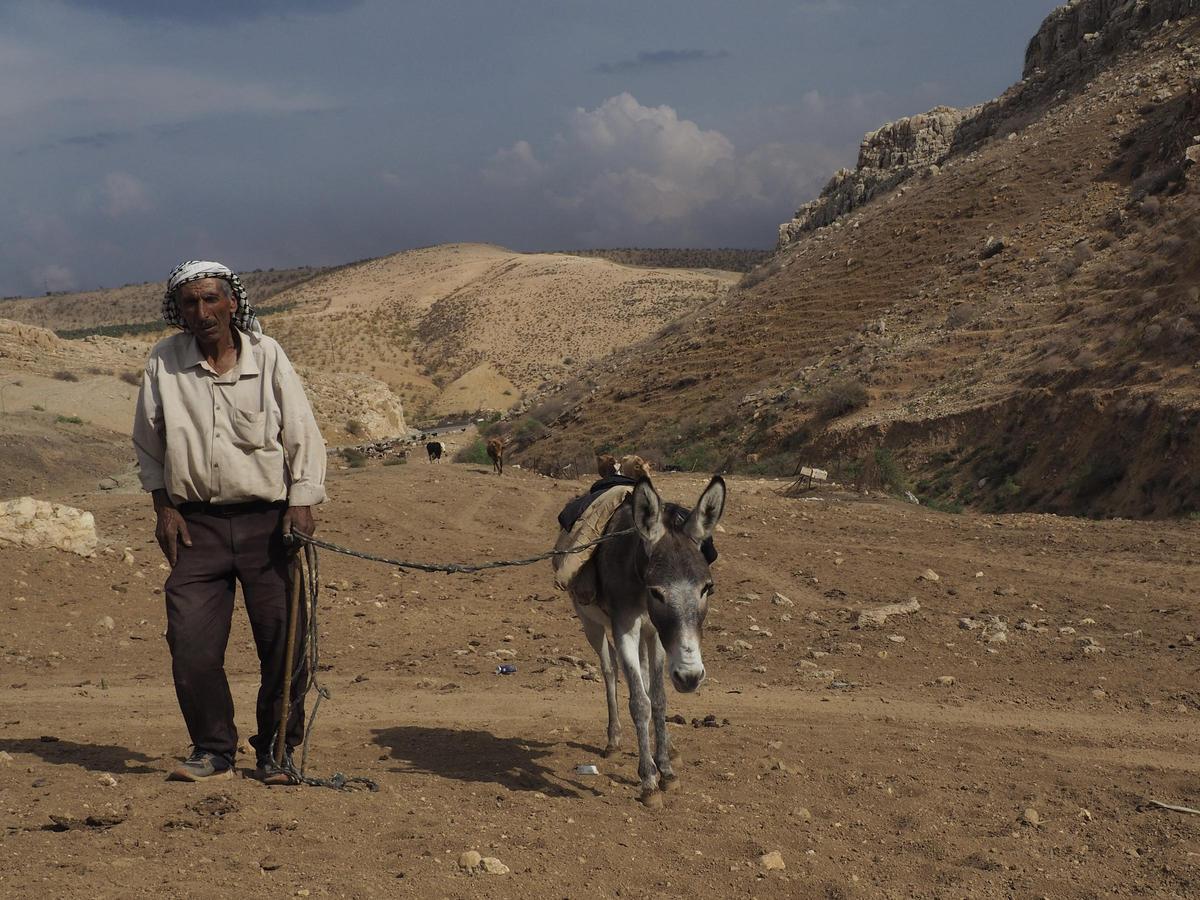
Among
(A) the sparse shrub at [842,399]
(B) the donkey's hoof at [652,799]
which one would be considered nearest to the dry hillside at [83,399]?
(A) the sparse shrub at [842,399]

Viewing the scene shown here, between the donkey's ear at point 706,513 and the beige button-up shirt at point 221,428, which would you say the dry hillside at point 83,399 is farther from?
the donkey's ear at point 706,513

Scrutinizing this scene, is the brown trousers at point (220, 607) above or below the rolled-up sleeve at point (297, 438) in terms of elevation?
below

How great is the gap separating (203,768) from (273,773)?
0.33 m

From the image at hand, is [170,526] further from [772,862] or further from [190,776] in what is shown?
[772,862]

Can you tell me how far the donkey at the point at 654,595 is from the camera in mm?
5160

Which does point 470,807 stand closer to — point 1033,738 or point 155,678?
point 1033,738

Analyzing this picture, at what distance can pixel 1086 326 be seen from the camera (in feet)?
84.3

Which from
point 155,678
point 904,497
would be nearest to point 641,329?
point 904,497

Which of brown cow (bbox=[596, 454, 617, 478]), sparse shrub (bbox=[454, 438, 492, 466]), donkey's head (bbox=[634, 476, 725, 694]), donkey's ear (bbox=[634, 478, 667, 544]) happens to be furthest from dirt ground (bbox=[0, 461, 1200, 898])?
sparse shrub (bbox=[454, 438, 492, 466])

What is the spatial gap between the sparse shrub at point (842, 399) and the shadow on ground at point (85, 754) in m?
24.0

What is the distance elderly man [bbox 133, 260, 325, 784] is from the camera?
16.7 ft

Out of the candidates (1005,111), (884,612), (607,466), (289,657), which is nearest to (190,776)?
(289,657)

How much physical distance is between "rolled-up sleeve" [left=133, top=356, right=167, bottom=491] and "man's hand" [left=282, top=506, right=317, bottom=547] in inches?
22.3

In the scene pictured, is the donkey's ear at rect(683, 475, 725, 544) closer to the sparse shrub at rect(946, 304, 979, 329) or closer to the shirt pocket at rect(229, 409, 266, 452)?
the shirt pocket at rect(229, 409, 266, 452)
